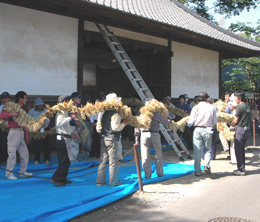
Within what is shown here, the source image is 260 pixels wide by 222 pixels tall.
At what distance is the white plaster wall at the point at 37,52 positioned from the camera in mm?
7977

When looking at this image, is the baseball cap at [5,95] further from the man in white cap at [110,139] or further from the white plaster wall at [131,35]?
the white plaster wall at [131,35]

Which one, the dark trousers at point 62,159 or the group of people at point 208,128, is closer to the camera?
the dark trousers at point 62,159

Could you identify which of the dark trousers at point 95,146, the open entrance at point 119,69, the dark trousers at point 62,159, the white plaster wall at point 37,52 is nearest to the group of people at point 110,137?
the dark trousers at point 62,159

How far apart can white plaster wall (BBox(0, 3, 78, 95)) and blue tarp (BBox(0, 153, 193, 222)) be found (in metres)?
2.57

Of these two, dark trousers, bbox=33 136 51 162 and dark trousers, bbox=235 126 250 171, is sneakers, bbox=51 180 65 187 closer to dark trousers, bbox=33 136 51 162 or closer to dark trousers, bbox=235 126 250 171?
dark trousers, bbox=33 136 51 162

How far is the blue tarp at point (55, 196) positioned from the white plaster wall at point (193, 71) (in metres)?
7.11

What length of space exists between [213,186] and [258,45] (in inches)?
451

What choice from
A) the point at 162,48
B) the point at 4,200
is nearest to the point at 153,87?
the point at 162,48

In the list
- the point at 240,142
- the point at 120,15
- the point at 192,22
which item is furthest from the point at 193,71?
the point at 240,142

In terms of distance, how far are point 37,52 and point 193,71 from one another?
8.28 m

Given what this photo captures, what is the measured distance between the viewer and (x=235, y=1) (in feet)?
84.5

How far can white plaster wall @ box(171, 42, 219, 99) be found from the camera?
13555 millimetres

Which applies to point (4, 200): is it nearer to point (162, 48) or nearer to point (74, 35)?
point (74, 35)

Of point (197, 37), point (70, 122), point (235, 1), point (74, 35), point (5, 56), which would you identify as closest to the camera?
point (70, 122)
